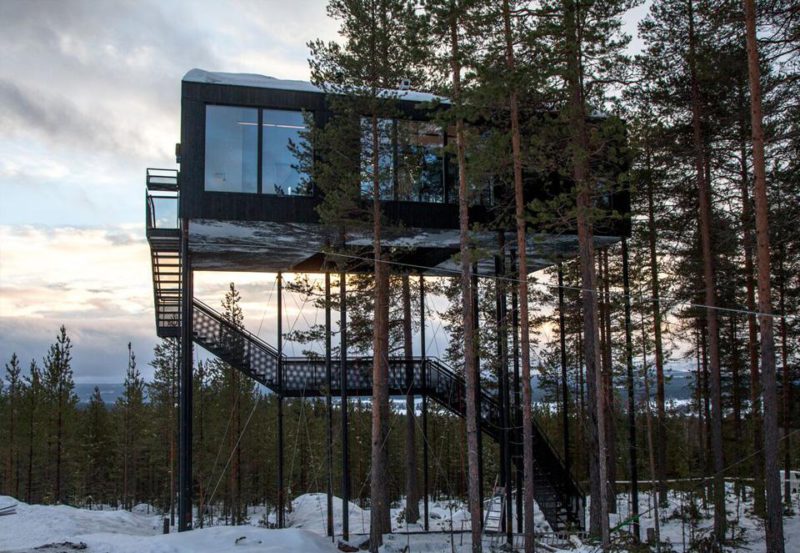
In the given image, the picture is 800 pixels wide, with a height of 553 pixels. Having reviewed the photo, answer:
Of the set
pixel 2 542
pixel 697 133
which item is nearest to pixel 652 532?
pixel 697 133

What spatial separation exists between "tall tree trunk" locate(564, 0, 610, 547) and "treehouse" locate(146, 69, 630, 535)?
0.72m

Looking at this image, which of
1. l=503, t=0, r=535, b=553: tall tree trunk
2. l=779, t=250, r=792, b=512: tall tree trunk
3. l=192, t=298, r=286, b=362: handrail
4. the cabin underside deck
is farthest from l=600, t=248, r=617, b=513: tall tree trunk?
l=192, t=298, r=286, b=362: handrail

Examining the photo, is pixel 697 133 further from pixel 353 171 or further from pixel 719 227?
pixel 353 171

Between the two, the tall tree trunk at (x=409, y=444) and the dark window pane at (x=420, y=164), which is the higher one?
the dark window pane at (x=420, y=164)

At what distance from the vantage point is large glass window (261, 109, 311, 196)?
18.3m

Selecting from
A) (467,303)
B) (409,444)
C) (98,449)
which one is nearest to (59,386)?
(98,449)

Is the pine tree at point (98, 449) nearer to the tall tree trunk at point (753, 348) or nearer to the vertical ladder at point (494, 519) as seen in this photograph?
the vertical ladder at point (494, 519)

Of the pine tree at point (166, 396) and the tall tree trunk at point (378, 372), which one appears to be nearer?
the tall tree trunk at point (378, 372)

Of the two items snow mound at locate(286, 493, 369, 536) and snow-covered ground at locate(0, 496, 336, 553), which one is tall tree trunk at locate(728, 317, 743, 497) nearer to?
snow mound at locate(286, 493, 369, 536)

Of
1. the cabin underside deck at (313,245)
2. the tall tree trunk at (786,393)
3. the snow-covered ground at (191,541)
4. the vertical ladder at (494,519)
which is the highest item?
the cabin underside deck at (313,245)

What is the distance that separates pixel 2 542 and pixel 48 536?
1.45 metres

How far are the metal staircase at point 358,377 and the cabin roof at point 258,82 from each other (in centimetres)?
476

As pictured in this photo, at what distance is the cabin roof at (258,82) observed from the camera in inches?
706

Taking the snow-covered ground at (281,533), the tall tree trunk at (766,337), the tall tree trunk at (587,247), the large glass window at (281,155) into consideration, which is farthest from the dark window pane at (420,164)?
the snow-covered ground at (281,533)
